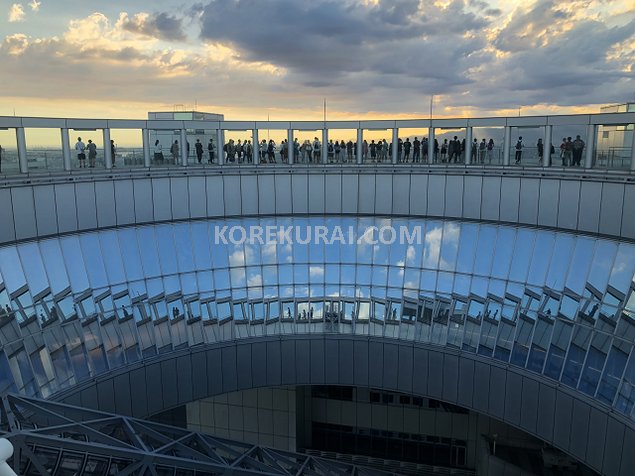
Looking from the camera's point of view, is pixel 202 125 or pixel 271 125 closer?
pixel 202 125

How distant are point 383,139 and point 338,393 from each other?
14097 mm

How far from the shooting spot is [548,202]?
69.4 feet

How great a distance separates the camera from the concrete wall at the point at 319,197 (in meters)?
19.0

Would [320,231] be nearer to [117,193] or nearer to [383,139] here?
[383,139]

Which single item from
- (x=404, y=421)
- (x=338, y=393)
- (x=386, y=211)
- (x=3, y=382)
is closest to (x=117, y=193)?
(x=3, y=382)

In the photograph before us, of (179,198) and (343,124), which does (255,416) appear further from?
(343,124)

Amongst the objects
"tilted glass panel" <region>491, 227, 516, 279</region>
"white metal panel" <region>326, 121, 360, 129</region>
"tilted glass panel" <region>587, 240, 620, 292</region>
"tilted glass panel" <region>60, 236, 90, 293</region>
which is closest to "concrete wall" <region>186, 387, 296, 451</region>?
"tilted glass panel" <region>60, 236, 90, 293</region>

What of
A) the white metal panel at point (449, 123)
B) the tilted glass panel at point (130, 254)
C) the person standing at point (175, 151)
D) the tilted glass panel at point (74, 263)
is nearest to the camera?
the tilted glass panel at point (74, 263)

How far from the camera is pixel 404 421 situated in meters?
29.5

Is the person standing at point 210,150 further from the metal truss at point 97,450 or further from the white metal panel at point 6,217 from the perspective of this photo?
the metal truss at point 97,450

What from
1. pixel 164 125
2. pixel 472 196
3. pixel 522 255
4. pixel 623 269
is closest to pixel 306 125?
pixel 164 125

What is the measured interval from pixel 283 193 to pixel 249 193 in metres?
1.55

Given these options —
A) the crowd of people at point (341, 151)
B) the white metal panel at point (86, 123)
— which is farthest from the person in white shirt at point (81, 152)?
the crowd of people at point (341, 151)

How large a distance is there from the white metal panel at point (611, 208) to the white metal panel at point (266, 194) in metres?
13.4
